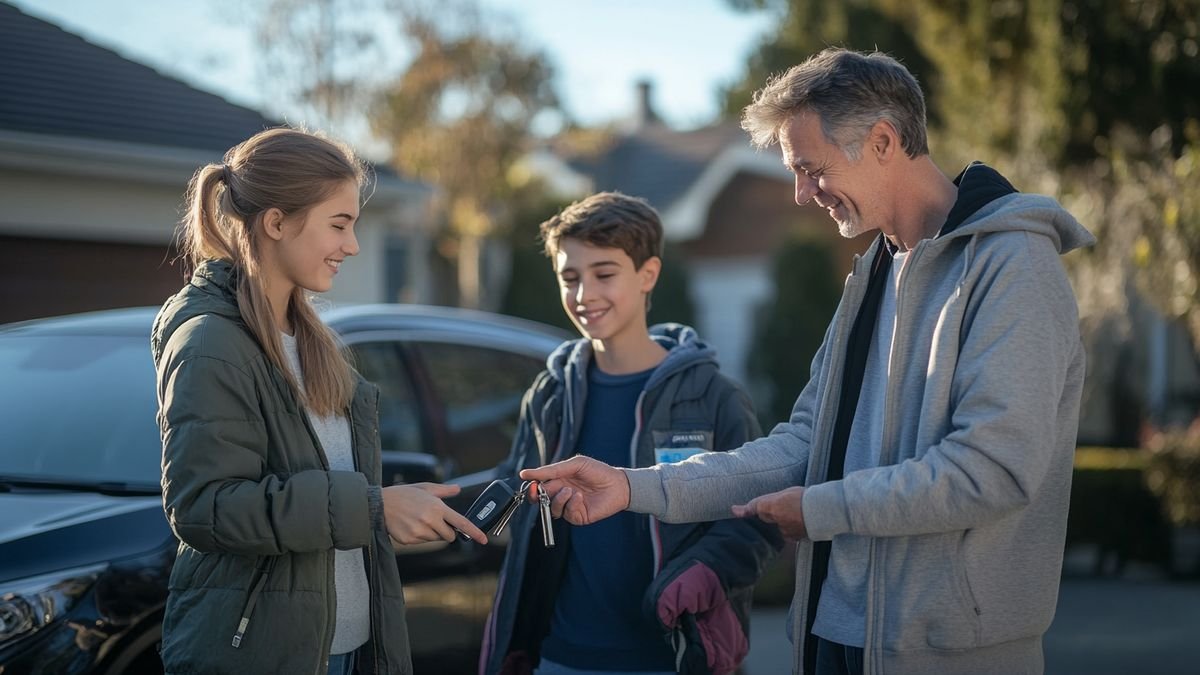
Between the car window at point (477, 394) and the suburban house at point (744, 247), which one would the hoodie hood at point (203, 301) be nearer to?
the car window at point (477, 394)

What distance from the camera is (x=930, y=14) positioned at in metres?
11.3

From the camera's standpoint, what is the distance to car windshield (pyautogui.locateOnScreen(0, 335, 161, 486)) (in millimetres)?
3910

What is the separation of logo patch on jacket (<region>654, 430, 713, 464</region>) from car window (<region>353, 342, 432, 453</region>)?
61.8 inches

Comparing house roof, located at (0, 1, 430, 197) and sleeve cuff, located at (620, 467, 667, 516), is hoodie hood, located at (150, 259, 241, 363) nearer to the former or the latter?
sleeve cuff, located at (620, 467, 667, 516)

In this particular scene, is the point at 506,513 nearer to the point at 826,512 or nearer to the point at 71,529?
the point at 826,512

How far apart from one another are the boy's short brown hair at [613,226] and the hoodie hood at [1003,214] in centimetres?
129

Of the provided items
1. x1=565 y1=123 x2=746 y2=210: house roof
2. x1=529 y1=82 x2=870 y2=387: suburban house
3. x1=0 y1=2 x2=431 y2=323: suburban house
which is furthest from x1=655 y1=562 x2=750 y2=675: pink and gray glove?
x1=565 y1=123 x2=746 y2=210: house roof

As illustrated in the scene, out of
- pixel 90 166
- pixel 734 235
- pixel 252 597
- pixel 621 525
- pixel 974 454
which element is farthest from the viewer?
pixel 734 235

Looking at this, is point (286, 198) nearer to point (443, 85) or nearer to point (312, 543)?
point (312, 543)

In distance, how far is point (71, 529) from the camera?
3.49 metres

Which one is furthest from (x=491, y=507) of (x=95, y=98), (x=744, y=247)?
(x=744, y=247)

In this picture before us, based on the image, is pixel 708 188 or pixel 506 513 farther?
pixel 708 188

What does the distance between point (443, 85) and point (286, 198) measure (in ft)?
61.2

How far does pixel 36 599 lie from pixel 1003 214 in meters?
2.69
